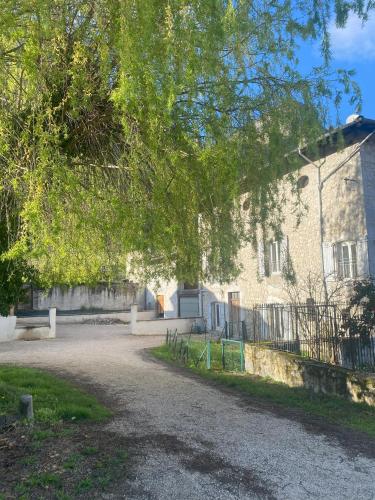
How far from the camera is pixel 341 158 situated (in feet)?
47.8

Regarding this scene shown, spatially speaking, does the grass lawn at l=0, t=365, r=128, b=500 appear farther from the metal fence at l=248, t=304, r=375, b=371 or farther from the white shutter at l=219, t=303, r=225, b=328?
the white shutter at l=219, t=303, r=225, b=328

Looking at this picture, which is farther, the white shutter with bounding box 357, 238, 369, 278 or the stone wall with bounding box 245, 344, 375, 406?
the white shutter with bounding box 357, 238, 369, 278

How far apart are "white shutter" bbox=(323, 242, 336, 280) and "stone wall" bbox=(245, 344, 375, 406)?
417 centimetres

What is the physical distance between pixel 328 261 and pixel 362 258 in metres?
1.29

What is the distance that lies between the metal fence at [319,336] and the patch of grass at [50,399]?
4910 millimetres

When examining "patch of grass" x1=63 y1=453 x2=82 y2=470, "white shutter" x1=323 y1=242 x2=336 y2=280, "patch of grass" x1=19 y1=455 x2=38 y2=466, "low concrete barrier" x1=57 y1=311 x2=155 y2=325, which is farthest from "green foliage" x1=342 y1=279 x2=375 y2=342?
"low concrete barrier" x1=57 y1=311 x2=155 y2=325

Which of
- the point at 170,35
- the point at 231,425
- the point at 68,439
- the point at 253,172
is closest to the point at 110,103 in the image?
the point at 170,35

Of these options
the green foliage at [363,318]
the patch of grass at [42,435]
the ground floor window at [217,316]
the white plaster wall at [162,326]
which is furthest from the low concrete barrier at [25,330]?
the green foliage at [363,318]

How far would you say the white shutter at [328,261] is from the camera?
14617 mm

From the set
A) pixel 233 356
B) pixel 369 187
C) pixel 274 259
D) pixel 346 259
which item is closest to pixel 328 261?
pixel 346 259

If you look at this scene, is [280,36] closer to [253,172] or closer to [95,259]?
[253,172]

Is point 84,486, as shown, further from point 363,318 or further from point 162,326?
point 162,326

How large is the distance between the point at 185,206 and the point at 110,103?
1899 mm

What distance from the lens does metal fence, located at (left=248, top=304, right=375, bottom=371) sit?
29.5 feet
